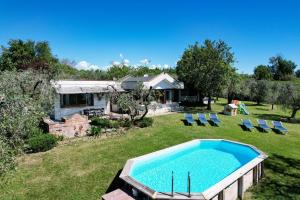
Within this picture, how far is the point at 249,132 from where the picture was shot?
72.3 feet

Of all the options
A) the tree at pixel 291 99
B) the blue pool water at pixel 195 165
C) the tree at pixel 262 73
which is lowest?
the blue pool water at pixel 195 165

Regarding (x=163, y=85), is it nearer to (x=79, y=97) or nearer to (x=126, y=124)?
(x=79, y=97)

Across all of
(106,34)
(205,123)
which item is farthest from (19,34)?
(205,123)

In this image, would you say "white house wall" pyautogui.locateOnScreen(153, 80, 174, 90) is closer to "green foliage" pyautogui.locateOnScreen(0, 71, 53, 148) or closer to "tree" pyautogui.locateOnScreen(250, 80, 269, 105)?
"green foliage" pyautogui.locateOnScreen(0, 71, 53, 148)

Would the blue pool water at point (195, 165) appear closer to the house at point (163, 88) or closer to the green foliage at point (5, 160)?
the green foliage at point (5, 160)

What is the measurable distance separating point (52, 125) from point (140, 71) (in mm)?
66820

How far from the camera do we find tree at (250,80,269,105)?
44.9 m

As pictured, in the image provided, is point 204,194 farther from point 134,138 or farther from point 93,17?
point 93,17

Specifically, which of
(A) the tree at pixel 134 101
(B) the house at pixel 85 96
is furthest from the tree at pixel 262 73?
(A) the tree at pixel 134 101

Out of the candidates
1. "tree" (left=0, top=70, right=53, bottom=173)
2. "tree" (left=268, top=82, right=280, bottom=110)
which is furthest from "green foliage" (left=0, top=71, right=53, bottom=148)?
"tree" (left=268, top=82, right=280, bottom=110)

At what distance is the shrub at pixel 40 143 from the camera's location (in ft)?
49.3

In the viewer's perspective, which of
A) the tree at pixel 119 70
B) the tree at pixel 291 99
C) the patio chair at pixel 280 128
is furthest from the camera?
the tree at pixel 119 70

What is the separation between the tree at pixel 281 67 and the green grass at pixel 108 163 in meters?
84.6

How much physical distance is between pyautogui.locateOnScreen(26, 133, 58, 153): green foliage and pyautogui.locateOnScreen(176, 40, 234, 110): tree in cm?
2231
